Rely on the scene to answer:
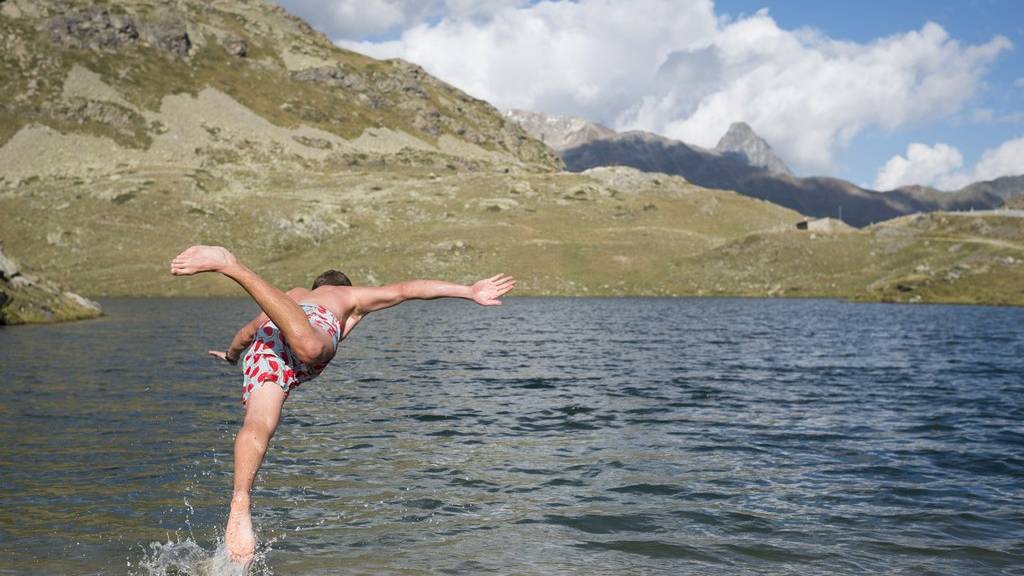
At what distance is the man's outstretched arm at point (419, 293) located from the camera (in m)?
8.81

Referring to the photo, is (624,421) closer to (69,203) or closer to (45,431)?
(45,431)

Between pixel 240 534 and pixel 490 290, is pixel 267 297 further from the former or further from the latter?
pixel 490 290

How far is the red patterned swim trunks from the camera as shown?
7832 mm

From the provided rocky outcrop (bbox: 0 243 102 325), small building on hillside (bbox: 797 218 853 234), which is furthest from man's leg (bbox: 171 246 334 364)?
Result: small building on hillside (bbox: 797 218 853 234)

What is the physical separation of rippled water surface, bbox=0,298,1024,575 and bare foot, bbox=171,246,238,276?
128 inches

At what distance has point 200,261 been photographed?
719 cm

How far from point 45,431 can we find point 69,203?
12818cm

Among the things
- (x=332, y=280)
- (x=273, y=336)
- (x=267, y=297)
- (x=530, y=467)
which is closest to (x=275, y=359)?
(x=273, y=336)

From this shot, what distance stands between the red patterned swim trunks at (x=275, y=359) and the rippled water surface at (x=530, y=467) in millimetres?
2080

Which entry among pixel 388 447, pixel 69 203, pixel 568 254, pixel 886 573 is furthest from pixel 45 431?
pixel 69 203

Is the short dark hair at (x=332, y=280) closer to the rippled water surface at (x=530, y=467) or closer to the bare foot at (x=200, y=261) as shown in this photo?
the bare foot at (x=200, y=261)

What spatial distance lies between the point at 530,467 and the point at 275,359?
21.2 ft

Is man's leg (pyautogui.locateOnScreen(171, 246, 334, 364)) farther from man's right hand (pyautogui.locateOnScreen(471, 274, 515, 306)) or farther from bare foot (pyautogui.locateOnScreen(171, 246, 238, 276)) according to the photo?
man's right hand (pyautogui.locateOnScreen(471, 274, 515, 306))

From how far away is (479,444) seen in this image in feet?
49.4
